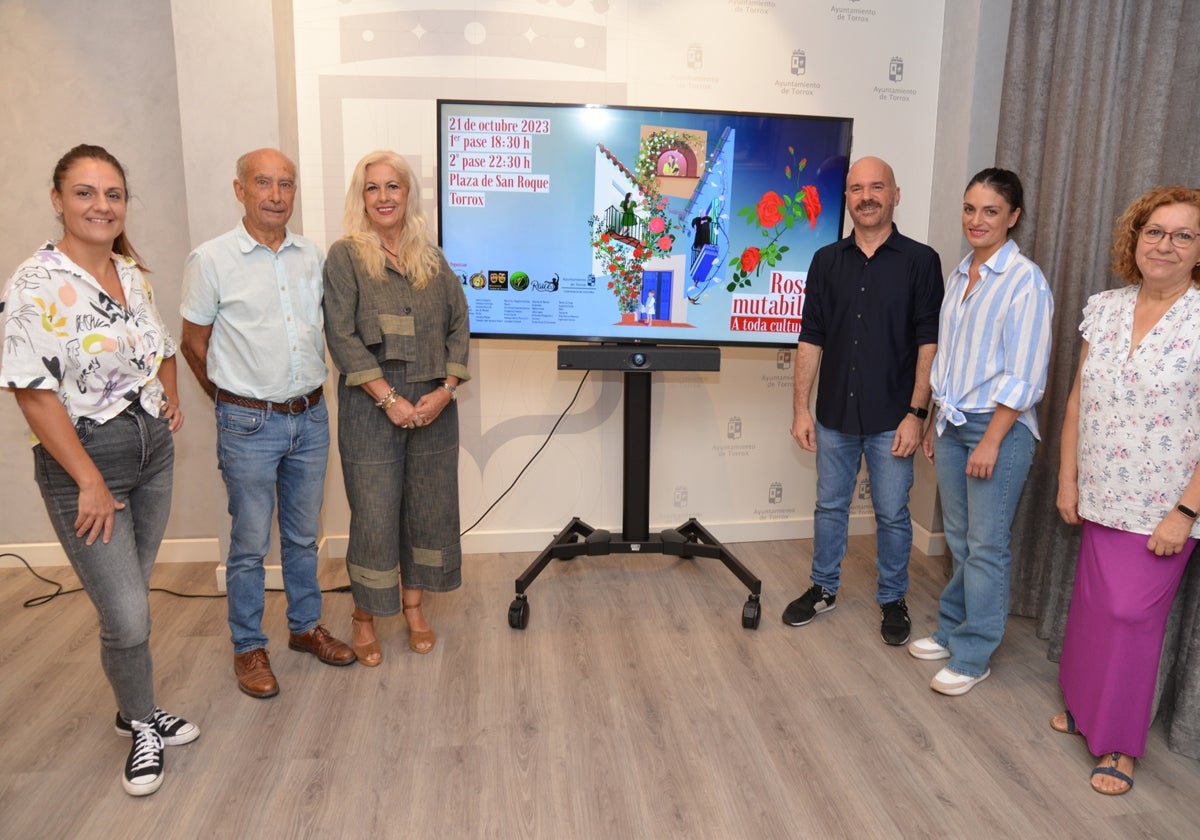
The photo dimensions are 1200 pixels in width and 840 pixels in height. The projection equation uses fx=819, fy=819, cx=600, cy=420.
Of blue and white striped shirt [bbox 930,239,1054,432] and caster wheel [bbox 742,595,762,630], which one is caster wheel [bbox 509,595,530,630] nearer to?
caster wheel [bbox 742,595,762,630]

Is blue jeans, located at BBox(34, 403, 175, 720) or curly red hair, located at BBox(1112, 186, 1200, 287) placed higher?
curly red hair, located at BBox(1112, 186, 1200, 287)

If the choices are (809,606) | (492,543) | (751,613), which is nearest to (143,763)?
(492,543)

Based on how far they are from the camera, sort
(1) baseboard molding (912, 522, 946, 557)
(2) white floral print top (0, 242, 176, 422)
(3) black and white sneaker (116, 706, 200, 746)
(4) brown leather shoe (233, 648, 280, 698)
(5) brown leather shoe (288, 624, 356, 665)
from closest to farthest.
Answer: (2) white floral print top (0, 242, 176, 422), (3) black and white sneaker (116, 706, 200, 746), (4) brown leather shoe (233, 648, 280, 698), (5) brown leather shoe (288, 624, 356, 665), (1) baseboard molding (912, 522, 946, 557)

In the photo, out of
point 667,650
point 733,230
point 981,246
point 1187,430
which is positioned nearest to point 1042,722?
point 1187,430

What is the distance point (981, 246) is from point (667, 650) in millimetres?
1655

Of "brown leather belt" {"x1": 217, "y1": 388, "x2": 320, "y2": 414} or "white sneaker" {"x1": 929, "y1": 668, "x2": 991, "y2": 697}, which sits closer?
"brown leather belt" {"x1": 217, "y1": 388, "x2": 320, "y2": 414}

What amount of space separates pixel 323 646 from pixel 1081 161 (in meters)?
3.00

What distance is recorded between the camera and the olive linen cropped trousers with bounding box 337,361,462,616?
2.58 meters

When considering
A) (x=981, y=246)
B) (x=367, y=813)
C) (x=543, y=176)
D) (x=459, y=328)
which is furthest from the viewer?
(x=543, y=176)

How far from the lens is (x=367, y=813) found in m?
2.04

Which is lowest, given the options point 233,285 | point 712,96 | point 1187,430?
point 1187,430

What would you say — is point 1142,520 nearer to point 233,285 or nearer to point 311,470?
point 311,470

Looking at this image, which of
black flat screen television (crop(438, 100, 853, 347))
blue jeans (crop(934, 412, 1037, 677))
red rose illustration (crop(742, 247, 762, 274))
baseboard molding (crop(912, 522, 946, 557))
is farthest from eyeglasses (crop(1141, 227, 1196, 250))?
baseboard molding (crop(912, 522, 946, 557))

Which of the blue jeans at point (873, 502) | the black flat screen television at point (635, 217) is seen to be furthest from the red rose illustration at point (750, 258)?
the blue jeans at point (873, 502)
